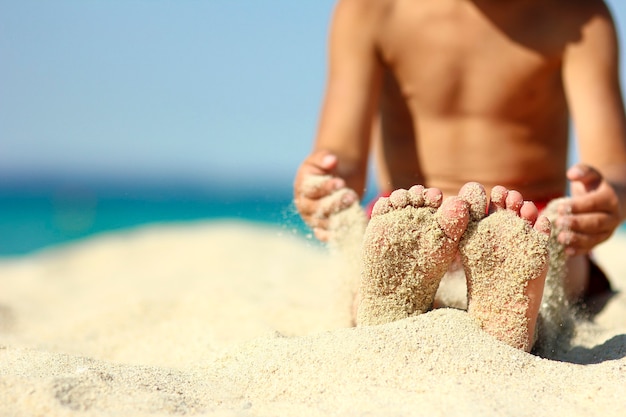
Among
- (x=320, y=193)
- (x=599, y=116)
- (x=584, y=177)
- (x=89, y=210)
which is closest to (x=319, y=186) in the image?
(x=320, y=193)

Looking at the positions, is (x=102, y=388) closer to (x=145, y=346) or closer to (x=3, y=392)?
(x=3, y=392)

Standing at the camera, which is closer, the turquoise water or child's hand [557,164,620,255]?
child's hand [557,164,620,255]

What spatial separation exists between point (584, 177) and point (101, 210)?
61.9 ft

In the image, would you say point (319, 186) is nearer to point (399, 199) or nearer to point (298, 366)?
point (399, 199)

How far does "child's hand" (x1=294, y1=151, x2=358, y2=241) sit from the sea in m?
0.07

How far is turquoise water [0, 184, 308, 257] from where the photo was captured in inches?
421

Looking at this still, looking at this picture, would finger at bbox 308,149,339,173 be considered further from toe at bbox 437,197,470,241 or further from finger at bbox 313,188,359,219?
toe at bbox 437,197,470,241

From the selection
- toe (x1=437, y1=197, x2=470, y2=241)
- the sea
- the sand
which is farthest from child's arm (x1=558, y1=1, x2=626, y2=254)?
the sea

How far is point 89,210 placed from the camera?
19266mm

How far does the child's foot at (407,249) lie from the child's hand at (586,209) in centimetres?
44

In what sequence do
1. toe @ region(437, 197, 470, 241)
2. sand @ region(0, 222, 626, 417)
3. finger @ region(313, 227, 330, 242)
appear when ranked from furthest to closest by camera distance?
finger @ region(313, 227, 330, 242)
toe @ region(437, 197, 470, 241)
sand @ region(0, 222, 626, 417)

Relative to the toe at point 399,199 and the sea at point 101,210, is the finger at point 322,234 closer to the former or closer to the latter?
the sea at point 101,210

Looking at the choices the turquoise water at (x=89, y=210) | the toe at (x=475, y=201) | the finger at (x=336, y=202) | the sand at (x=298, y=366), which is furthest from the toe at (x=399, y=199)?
the turquoise water at (x=89, y=210)

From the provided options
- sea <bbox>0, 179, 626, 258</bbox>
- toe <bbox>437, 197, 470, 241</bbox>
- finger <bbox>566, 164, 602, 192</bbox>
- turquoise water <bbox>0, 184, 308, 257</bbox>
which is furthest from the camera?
turquoise water <bbox>0, 184, 308, 257</bbox>
